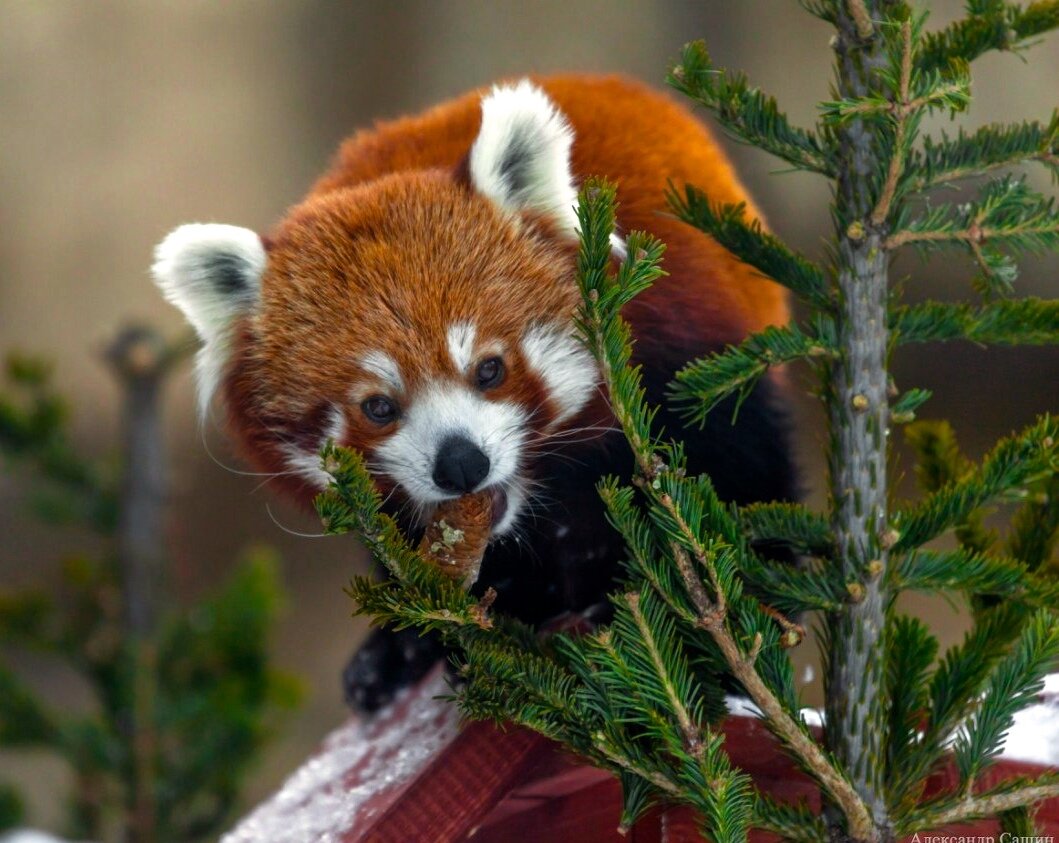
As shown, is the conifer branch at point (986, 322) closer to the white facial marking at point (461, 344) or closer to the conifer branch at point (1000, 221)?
the conifer branch at point (1000, 221)

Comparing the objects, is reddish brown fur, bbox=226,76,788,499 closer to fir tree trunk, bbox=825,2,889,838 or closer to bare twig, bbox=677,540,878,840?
fir tree trunk, bbox=825,2,889,838

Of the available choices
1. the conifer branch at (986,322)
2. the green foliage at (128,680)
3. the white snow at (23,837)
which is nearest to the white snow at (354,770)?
the conifer branch at (986,322)

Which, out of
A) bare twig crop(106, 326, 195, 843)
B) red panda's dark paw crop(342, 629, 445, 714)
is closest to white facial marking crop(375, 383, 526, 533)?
red panda's dark paw crop(342, 629, 445, 714)

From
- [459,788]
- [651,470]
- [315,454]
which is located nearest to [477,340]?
[315,454]

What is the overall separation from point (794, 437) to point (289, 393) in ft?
2.14

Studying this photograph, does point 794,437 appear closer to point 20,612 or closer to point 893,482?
point 893,482

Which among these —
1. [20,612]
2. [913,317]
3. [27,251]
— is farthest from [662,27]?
[913,317]

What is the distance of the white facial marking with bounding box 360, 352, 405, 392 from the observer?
130 cm

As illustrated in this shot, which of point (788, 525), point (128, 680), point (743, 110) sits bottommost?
point (128, 680)

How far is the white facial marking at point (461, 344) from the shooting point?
4.29 ft

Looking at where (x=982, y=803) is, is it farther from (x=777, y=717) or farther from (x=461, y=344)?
(x=461, y=344)

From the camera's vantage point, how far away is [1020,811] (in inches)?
45.8

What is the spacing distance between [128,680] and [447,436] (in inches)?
82.7

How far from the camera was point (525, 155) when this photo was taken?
4.55 feet
